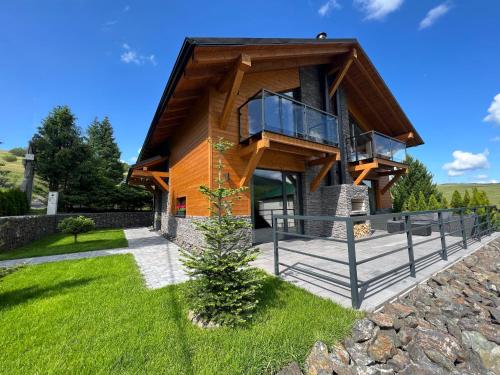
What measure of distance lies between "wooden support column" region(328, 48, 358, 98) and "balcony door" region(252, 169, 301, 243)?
16.0 ft

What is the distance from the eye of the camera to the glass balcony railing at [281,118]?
722 cm

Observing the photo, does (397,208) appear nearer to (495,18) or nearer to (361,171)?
(361,171)

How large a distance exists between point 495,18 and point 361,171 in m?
8.58

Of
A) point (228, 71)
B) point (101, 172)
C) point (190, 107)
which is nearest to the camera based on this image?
point (228, 71)

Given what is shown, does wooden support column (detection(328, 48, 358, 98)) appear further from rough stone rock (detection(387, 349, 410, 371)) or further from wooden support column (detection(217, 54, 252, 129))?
rough stone rock (detection(387, 349, 410, 371))

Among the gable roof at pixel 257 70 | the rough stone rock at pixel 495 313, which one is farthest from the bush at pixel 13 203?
the rough stone rock at pixel 495 313

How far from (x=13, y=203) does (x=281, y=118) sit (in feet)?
50.5

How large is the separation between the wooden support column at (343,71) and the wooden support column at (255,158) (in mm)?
6432

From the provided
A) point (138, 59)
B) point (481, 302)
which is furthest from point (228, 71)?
point (481, 302)

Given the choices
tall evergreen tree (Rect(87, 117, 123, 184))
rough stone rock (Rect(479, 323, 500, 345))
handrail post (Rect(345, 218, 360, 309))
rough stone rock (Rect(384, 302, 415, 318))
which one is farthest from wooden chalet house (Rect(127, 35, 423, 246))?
tall evergreen tree (Rect(87, 117, 123, 184))

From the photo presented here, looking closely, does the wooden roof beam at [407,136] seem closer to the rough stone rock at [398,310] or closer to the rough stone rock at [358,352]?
the rough stone rock at [398,310]

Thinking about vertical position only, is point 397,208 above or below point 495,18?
below

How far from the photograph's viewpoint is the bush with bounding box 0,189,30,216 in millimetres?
11827

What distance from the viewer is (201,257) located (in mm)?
3260
